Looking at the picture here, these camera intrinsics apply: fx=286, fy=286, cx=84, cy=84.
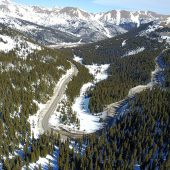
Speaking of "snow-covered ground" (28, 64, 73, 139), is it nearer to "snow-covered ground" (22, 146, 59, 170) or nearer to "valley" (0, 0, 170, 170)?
"valley" (0, 0, 170, 170)

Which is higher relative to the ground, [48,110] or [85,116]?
[48,110]

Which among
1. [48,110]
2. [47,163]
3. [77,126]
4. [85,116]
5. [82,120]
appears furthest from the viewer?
[48,110]

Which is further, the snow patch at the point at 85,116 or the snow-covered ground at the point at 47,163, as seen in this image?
the snow patch at the point at 85,116

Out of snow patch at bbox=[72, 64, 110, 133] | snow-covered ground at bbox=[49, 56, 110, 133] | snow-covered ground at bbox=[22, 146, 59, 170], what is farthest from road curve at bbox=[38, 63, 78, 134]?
snow-covered ground at bbox=[22, 146, 59, 170]

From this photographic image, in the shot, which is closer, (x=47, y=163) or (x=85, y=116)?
(x=47, y=163)

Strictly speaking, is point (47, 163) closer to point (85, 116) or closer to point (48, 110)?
point (48, 110)

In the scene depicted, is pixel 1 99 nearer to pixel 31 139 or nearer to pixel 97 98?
pixel 31 139

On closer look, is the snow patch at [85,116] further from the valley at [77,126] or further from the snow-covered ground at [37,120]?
the snow-covered ground at [37,120]

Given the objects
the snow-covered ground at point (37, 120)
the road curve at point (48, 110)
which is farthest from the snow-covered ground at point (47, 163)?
the road curve at point (48, 110)

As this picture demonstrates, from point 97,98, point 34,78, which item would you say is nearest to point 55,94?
point 34,78

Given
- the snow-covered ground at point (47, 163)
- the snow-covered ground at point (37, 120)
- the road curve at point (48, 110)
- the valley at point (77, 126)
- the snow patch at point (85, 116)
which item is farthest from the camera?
the snow patch at point (85, 116)

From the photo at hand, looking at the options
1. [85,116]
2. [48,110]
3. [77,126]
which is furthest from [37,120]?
[85,116]
